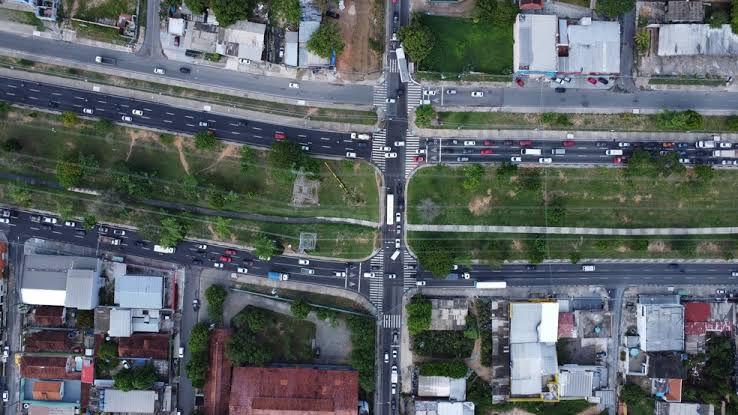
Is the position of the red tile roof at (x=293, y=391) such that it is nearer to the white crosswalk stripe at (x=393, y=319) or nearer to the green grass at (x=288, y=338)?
the green grass at (x=288, y=338)

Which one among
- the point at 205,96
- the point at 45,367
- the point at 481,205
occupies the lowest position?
the point at 45,367

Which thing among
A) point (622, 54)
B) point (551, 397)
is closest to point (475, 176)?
point (622, 54)

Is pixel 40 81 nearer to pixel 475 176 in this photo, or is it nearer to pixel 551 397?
pixel 475 176

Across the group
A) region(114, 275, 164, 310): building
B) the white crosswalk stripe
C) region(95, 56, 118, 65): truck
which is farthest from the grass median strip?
the white crosswalk stripe

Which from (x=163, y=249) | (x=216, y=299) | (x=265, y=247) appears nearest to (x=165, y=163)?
(x=163, y=249)

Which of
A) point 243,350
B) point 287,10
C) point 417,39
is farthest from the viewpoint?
point 243,350

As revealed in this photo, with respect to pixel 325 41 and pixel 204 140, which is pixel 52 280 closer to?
pixel 204 140

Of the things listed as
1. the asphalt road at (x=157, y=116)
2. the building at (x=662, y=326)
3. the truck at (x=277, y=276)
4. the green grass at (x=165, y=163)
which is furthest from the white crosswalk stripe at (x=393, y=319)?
the building at (x=662, y=326)

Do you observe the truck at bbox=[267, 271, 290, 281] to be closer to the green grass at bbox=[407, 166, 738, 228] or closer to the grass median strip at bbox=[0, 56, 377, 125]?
the green grass at bbox=[407, 166, 738, 228]
